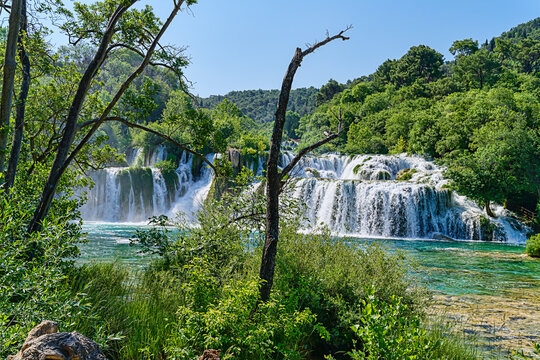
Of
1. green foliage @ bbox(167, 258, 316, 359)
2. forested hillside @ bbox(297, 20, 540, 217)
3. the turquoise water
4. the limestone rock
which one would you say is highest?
forested hillside @ bbox(297, 20, 540, 217)

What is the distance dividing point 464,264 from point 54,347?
15.4 meters

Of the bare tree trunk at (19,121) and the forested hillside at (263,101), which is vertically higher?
the forested hillside at (263,101)

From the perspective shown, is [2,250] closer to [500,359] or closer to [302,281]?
[302,281]

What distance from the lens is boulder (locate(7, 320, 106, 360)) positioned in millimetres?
1946

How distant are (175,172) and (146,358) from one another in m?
28.7

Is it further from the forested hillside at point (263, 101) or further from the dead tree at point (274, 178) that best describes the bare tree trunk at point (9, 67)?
the forested hillside at point (263, 101)

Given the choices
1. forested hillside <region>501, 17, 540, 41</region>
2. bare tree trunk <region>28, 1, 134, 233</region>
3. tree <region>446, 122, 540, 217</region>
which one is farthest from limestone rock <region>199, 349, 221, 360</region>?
forested hillside <region>501, 17, 540, 41</region>

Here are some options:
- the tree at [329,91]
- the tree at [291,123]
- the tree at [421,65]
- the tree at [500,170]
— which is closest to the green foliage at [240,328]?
the tree at [500,170]

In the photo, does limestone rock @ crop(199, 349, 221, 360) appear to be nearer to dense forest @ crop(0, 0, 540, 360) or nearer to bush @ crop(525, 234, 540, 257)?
dense forest @ crop(0, 0, 540, 360)

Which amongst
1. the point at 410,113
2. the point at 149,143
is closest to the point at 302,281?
the point at 149,143

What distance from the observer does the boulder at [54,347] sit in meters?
1.95

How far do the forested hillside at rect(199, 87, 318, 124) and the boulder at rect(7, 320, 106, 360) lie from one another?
374 feet

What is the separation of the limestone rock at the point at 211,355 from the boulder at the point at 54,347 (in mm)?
1311

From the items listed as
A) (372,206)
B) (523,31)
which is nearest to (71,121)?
(372,206)
